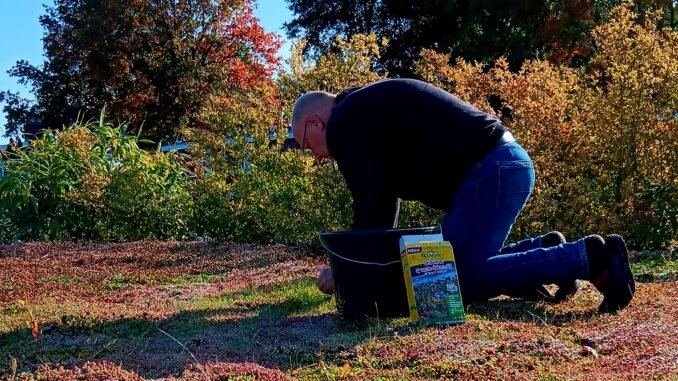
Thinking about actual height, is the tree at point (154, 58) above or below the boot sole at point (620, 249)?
above

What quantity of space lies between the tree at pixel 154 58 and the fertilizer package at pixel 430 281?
21265 mm

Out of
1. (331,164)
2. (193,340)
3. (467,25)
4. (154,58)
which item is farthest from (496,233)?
(154,58)

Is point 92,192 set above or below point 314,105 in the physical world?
below

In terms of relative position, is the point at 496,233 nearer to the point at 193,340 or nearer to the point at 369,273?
the point at 369,273

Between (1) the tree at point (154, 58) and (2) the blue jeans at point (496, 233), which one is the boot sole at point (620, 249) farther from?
(1) the tree at point (154, 58)

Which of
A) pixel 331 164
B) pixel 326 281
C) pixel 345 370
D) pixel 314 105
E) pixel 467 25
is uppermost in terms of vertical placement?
pixel 467 25

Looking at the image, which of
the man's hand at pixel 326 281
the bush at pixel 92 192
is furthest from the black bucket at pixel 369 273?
the bush at pixel 92 192

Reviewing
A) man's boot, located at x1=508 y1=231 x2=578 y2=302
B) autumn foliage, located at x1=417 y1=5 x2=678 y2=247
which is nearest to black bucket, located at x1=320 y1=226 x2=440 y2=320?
man's boot, located at x1=508 y1=231 x2=578 y2=302

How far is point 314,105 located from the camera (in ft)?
12.6

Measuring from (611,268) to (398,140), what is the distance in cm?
117

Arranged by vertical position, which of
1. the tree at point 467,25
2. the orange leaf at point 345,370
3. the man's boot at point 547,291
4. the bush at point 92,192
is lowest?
the orange leaf at point 345,370

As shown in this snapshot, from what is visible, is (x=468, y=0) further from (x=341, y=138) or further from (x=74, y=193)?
(x=341, y=138)

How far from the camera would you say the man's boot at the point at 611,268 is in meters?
3.46

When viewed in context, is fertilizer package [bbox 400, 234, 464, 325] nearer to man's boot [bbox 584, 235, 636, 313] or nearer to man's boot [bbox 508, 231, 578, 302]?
man's boot [bbox 508, 231, 578, 302]
